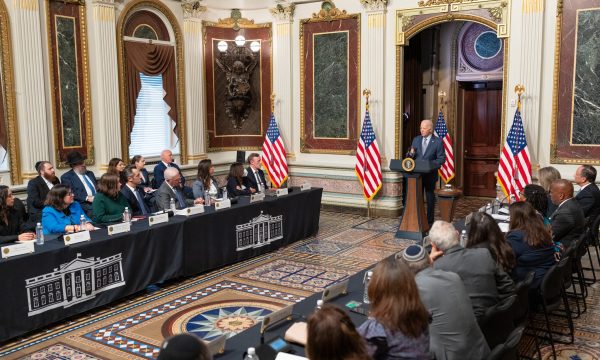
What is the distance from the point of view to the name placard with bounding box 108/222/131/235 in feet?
18.5

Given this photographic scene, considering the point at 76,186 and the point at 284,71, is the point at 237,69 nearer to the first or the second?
the point at 284,71

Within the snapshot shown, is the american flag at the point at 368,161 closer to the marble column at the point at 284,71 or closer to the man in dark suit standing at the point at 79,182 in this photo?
the marble column at the point at 284,71

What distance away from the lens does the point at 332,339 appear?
79.4 inches

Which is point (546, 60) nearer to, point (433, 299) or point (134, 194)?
point (134, 194)

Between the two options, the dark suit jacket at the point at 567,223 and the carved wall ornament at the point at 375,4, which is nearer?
the dark suit jacket at the point at 567,223

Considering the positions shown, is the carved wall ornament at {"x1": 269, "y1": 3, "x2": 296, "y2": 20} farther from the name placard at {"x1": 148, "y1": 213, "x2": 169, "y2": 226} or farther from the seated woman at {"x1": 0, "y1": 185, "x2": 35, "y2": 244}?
the seated woman at {"x1": 0, "y1": 185, "x2": 35, "y2": 244}

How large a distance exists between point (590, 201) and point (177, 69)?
7213 millimetres

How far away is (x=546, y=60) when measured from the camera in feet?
28.7

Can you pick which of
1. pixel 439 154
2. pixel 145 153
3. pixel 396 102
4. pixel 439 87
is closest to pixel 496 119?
pixel 439 87

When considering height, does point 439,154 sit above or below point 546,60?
below

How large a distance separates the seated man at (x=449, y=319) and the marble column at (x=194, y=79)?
27.7 ft

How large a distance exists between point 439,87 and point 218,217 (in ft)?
23.1

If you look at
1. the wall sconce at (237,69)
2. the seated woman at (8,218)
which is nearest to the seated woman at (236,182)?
the seated woman at (8,218)

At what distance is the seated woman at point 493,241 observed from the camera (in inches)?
151
